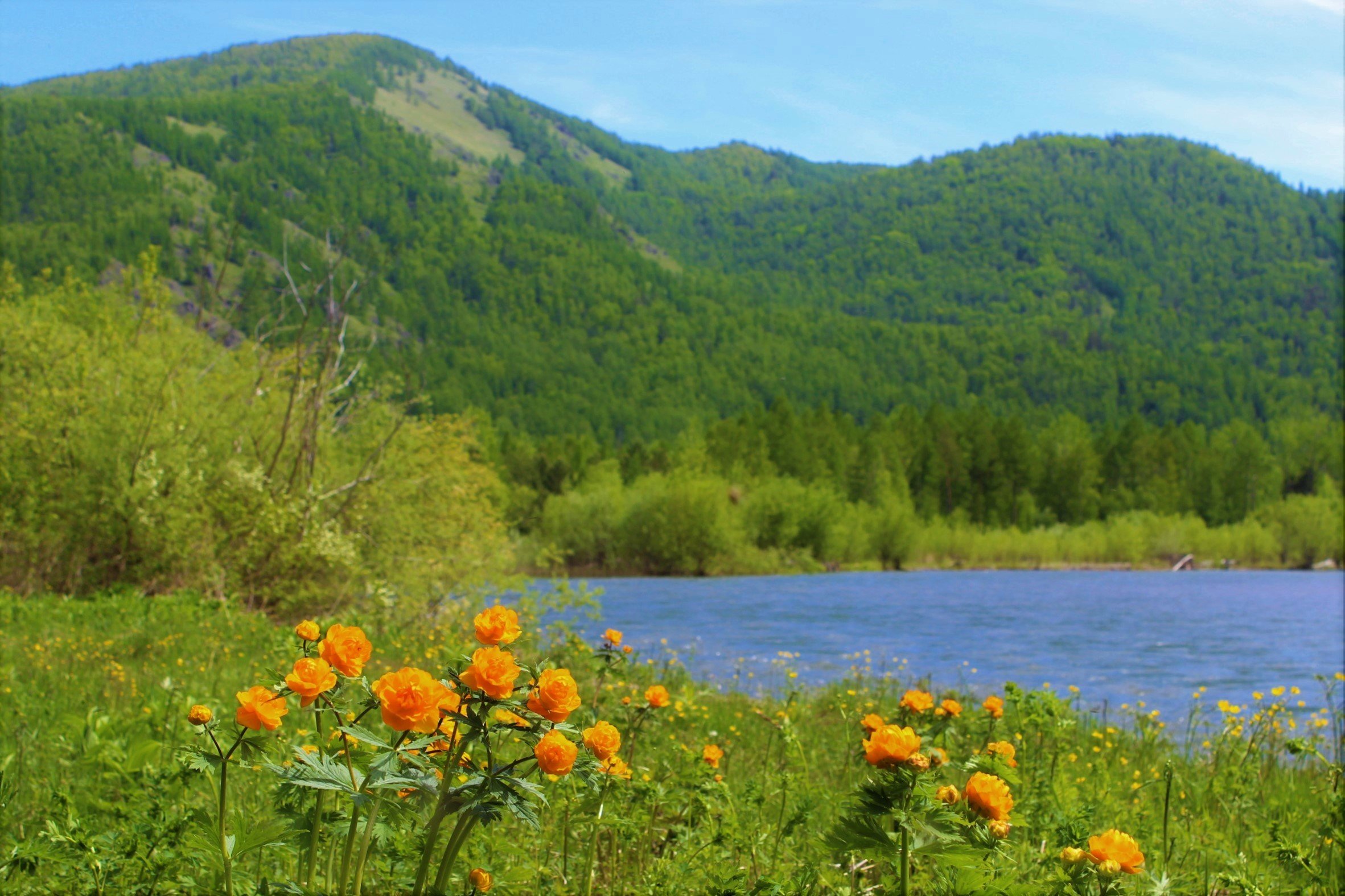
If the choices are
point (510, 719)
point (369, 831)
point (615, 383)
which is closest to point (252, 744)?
point (369, 831)

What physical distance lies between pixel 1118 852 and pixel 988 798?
0.88 ft

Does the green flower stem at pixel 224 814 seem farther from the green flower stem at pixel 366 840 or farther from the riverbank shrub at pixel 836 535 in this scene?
the riverbank shrub at pixel 836 535

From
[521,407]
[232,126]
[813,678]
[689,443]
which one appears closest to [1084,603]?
[813,678]

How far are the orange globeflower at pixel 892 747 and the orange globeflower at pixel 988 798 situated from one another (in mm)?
255

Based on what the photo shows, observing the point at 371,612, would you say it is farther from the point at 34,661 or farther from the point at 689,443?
the point at 689,443

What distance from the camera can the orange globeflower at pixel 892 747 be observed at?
1.89 metres

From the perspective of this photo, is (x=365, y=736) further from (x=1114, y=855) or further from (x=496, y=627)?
(x=1114, y=855)

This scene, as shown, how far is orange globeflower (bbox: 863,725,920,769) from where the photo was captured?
1891 mm

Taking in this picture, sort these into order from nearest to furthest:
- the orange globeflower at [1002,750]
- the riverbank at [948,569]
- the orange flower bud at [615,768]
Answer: the orange flower bud at [615,768] < the orange globeflower at [1002,750] < the riverbank at [948,569]

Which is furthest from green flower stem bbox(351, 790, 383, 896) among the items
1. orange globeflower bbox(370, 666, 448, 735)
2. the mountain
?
the mountain

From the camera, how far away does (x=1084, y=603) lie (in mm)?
31250

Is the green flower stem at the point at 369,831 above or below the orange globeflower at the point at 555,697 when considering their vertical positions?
below

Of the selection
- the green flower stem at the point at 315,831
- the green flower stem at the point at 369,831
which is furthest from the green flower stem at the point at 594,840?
the green flower stem at the point at 315,831

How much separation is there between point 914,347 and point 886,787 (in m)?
163
